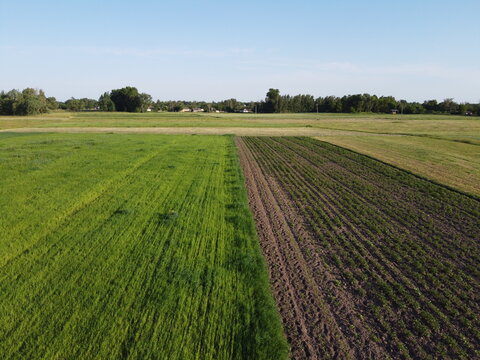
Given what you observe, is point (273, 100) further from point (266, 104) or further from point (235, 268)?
point (235, 268)

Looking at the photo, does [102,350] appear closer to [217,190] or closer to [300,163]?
[217,190]

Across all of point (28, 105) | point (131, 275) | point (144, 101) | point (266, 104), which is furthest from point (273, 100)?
point (131, 275)

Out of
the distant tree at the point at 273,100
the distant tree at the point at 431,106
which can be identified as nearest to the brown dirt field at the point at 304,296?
the distant tree at the point at 273,100

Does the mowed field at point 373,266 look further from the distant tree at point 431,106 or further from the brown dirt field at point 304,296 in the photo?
the distant tree at point 431,106

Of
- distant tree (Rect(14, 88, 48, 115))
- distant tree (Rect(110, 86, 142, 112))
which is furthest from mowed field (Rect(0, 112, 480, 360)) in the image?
distant tree (Rect(110, 86, 142, 112))

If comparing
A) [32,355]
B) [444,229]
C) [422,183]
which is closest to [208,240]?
[32,355]

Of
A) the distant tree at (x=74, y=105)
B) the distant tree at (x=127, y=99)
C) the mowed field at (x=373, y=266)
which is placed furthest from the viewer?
the distant tree at (x=74, y=105)
